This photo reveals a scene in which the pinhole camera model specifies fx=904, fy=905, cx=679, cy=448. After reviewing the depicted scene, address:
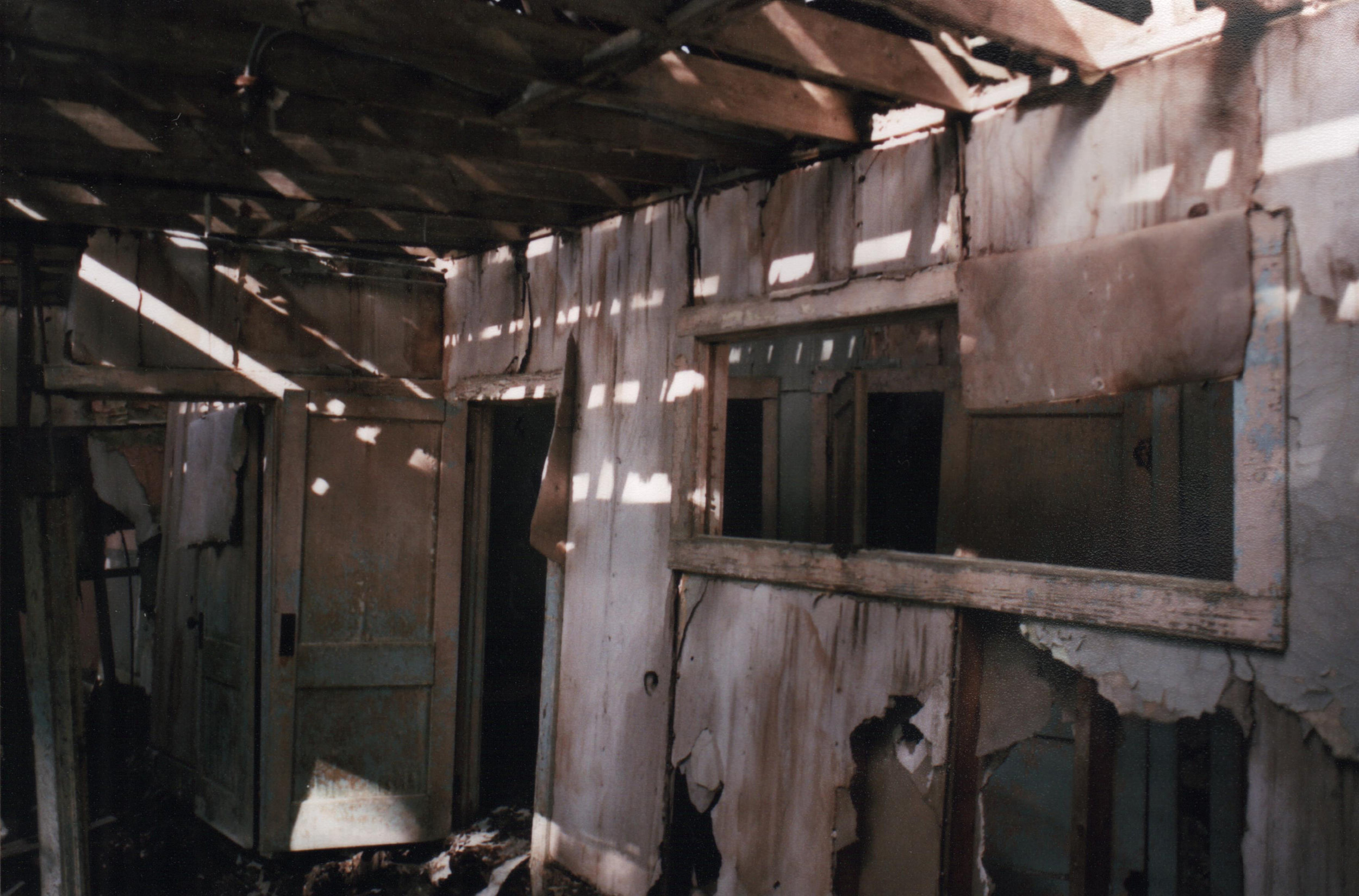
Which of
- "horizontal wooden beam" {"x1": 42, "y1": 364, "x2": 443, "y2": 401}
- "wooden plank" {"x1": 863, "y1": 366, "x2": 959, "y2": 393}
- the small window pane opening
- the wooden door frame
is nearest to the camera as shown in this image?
the small window pane opening

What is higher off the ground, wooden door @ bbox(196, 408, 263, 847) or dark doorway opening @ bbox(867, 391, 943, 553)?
dark doorway opening @ bbox(867, 391, 943, 553)

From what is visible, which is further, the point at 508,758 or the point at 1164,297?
the point at 508,758

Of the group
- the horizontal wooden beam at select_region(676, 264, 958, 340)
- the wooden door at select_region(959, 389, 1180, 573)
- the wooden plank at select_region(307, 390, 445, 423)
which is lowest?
the wooden door at select_region(959, 389, 1180, 573)

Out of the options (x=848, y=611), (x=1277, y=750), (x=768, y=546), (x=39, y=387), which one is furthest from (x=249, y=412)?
(x=1277, y=750)

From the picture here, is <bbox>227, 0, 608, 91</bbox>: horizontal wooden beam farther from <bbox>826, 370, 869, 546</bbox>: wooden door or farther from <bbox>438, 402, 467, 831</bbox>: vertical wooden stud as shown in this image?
<bbox>826, 370, 869, 546</bbox>: wooden door

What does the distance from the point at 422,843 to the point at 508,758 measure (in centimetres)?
129

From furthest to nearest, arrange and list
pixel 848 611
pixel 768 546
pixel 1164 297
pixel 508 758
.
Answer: pixel 508 758
pixel 768 546
pixel 848 611
pixel 1164 297

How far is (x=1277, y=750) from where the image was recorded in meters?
2.04

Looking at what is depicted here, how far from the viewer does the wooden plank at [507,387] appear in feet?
14.2

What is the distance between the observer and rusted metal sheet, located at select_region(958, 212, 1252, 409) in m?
2.11

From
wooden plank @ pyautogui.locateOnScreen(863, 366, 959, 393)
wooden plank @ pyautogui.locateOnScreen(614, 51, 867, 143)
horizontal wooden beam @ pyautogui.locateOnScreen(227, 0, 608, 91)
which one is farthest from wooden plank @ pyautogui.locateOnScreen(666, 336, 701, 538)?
wooden plank @ pyautogui.locateOnScreen(863, 366, 959, 393)

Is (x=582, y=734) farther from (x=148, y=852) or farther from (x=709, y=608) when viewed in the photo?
(x=148, y=852)

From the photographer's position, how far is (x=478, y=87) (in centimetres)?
259

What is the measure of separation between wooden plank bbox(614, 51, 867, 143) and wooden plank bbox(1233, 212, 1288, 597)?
1.30m
